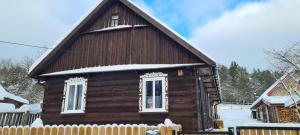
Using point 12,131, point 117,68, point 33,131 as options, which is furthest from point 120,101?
point 12,131

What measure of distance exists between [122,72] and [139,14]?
3087 mm

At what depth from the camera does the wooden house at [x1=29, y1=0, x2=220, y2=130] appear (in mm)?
12422

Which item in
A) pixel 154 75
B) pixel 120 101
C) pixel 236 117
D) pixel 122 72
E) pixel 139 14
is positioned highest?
pixel 139 14

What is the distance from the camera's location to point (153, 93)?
12.8m

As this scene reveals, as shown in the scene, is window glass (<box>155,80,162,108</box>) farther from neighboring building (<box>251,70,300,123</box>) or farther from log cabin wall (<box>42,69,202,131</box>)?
neighboring building (<box>251,70,300,123</box>)

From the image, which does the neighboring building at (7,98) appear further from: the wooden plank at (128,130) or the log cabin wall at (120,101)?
the wooden plank at (128,130)

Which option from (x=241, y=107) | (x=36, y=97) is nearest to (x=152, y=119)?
(x=36, y=97)

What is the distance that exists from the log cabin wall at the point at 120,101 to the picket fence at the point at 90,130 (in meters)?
3.75

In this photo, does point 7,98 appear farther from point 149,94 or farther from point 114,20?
point 149,94

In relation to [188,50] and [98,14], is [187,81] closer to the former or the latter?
[188,50]

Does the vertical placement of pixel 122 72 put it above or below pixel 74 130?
above

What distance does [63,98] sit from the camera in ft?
46.9

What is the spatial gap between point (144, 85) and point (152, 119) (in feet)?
5.64

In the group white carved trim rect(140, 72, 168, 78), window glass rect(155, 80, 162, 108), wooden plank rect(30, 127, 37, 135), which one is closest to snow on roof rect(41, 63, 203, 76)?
white carved trim rect(140, 72, 168, 78)
